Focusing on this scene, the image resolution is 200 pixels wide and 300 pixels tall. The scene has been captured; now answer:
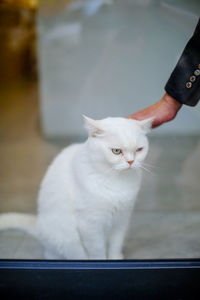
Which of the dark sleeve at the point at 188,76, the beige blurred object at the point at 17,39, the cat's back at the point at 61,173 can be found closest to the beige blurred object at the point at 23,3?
the beige blurred object at the point at 17,39

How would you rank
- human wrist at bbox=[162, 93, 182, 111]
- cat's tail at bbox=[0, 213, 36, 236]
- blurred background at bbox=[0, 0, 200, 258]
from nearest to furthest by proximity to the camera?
human wrist at bbox=[162, 93, 182, 111]
cat's tail at bbox=[0, 213, 36, 236]
blurred background at bbox=[0, 0, 200, 258]

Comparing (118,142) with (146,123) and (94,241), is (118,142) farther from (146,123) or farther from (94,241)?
(94,241)

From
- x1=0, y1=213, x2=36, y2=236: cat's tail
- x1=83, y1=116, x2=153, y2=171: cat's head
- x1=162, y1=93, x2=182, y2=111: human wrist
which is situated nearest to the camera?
x1=83, y1=116, x2=153, y2=171: cat's head

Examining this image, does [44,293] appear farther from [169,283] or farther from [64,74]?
[64,74]

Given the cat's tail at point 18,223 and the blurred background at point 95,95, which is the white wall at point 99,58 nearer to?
the blurred background at point 95,95

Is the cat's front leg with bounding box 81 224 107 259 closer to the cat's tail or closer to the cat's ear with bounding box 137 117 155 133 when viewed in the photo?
the cat's tail

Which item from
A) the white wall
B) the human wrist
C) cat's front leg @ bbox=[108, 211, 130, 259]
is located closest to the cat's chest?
cat's front leg @ bbox=[108, 211, 130, 259]

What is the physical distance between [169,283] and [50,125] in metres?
1.32

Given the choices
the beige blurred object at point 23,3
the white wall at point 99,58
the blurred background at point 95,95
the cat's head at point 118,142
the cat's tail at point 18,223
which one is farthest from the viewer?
the beige blurred object at point 23,3

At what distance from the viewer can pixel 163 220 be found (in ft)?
4.92

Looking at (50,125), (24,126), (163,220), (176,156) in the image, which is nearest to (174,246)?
(163,220)

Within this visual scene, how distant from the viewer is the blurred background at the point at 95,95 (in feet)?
4.12

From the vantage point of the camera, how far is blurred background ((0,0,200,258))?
49.4 inches

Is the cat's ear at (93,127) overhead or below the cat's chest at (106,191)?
overhead
